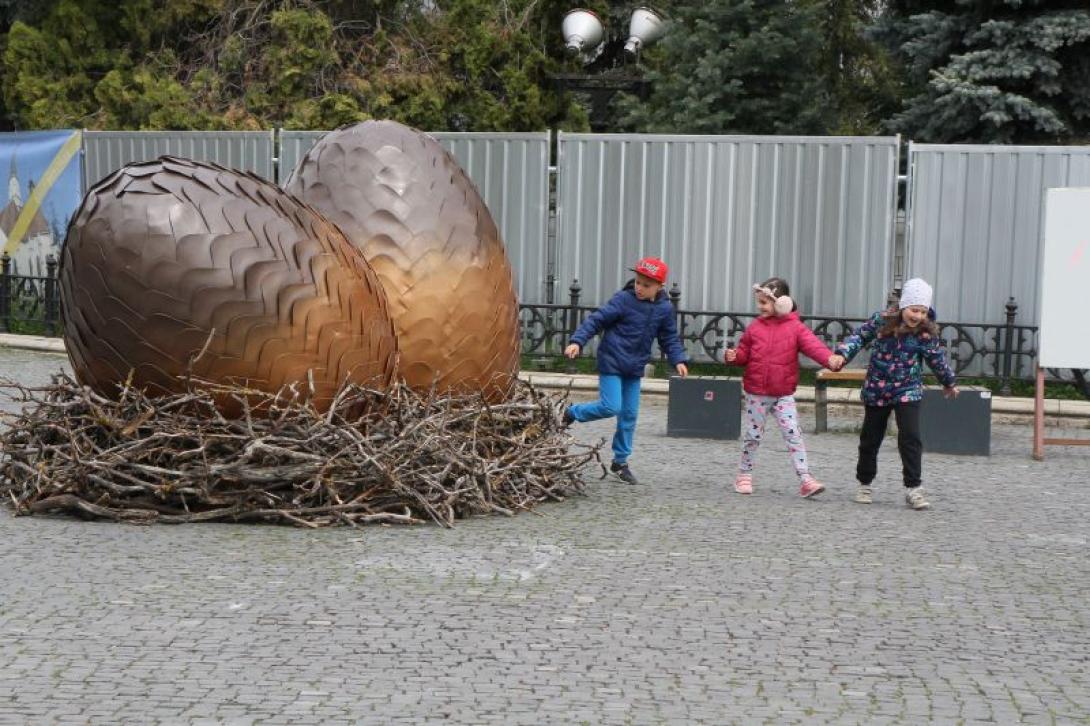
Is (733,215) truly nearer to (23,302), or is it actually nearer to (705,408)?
(705,408)

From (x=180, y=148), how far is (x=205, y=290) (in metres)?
12.0

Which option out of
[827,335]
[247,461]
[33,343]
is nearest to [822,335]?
[827,335]

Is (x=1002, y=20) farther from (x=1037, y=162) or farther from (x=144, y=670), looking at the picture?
(x=144, y=670)

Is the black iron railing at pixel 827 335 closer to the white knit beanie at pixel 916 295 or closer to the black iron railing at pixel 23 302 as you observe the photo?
the white knit beanie at pixel 916 295

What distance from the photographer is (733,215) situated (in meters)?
17.6

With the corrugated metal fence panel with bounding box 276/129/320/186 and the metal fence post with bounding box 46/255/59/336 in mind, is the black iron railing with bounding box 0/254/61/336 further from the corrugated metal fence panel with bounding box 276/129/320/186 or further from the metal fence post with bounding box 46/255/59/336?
the corrugated metal fence panel with bounding box 276/129/320/186

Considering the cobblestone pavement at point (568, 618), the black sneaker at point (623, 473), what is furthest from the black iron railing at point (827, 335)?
the cobblestone pavement at point (568, 618)

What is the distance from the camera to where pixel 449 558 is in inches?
325

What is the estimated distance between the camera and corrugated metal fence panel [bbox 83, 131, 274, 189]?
19.9 metres

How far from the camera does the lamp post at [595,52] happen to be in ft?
78.9

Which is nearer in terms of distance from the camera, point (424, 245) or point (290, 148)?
point (424, 245)

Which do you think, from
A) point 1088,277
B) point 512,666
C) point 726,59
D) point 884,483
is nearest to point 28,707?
point 512,666

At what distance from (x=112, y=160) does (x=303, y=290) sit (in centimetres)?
1289

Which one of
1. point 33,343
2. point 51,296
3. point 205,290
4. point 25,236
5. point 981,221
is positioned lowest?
point 33,343
